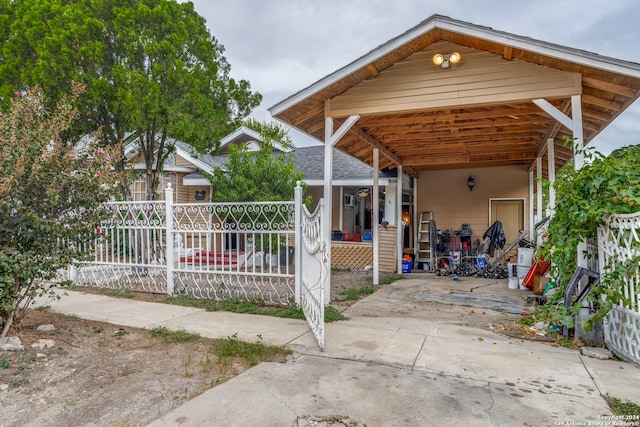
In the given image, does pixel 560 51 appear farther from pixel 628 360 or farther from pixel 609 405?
pixel 609 405

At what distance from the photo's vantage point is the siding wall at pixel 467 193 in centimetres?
1175

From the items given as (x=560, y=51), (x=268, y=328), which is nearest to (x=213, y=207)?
(x=268, y=328)

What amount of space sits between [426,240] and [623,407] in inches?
374

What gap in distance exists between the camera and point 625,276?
12.0ft

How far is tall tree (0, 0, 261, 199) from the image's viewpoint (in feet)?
24.2

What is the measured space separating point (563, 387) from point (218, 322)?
12.4 ft

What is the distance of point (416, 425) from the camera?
2486 mm

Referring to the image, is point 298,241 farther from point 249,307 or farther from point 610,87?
point 610,87

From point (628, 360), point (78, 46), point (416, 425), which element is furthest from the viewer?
point (78, 46)

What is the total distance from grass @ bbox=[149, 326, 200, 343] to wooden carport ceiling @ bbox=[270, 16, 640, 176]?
3841 mm

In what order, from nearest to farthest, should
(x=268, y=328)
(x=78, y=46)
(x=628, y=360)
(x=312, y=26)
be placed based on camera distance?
1. (x=628, y=360)
2. (x=268, y=328)
3. (x=78, y=46)
4. (x=312, y=26)

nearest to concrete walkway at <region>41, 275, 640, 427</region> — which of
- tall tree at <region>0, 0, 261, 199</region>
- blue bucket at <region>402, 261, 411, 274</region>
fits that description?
tall tree at <region>0, 0, 261, 199</region>

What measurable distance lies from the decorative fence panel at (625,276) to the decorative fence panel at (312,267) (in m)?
2.79

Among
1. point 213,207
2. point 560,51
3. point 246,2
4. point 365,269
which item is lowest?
point 365,269
